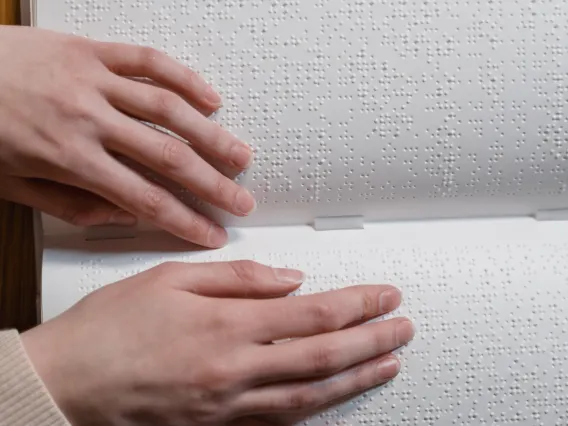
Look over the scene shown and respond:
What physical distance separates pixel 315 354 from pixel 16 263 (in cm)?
31

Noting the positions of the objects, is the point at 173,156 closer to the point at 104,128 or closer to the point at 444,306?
the point at 104,128

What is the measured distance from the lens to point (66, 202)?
21.4 inches

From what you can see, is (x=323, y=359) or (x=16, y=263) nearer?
(x=323, y=359)

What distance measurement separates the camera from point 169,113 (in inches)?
20.2

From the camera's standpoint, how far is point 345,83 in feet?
1.81

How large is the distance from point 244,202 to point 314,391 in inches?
6.6

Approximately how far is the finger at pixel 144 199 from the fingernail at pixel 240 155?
2.3 inches

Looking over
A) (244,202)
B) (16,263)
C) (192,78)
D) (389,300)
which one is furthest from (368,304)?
(16,263)

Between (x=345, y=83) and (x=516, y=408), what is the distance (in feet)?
1.05

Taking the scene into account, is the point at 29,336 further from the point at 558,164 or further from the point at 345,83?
the point at 558,164

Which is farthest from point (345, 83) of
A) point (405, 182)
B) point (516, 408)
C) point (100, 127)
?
point (516, 408)

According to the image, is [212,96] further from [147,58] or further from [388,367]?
[388,367]

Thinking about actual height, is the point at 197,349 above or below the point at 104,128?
below

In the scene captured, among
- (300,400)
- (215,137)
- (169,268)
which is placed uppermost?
(215,137)
